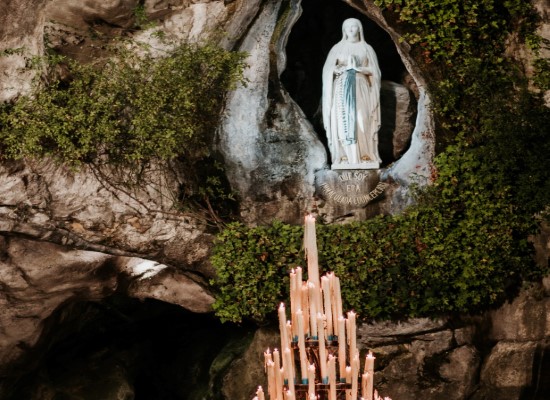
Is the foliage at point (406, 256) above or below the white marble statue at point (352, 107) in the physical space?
below

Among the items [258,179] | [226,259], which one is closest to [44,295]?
[226,259]

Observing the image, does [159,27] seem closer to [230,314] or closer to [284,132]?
[284,132]

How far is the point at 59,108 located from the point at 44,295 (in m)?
2.11

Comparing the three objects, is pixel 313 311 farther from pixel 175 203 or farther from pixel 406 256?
pixel 175 203

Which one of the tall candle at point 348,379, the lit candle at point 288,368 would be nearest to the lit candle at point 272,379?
the lit candle at point 288,368

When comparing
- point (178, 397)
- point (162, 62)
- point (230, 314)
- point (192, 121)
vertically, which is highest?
point (162, 62)

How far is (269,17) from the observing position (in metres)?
9.97

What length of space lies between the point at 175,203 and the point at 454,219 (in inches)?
121

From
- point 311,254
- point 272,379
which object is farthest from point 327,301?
point 272,379

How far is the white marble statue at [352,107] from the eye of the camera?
372 inches

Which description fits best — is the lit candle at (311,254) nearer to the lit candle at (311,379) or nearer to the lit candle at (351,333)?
the lit candle at (351,333)

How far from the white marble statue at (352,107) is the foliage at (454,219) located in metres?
0.63

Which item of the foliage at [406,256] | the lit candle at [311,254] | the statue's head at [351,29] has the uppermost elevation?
the statue's head at [351,29]

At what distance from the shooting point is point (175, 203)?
946 centimetres
